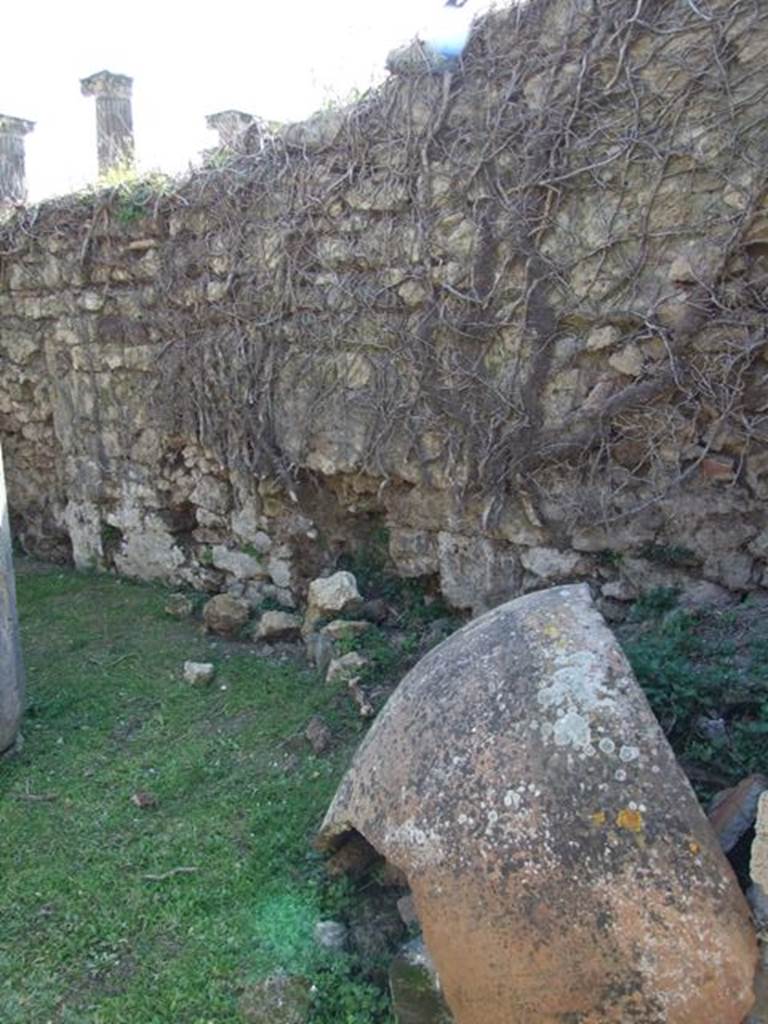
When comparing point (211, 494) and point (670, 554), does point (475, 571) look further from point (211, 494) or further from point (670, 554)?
point (211, 494)

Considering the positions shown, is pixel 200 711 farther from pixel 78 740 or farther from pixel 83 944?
pixel 83 944

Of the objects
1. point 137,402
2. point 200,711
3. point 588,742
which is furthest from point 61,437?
point 588,742

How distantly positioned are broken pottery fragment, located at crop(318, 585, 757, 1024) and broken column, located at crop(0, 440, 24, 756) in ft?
6.55

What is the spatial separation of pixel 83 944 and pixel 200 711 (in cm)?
158

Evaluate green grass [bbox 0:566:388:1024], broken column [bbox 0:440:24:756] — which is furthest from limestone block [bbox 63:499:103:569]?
broken column [bbox 0:440:24:756]

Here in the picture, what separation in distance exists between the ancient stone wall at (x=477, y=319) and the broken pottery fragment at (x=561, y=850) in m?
1.57

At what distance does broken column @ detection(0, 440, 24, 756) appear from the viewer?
369 centimetres

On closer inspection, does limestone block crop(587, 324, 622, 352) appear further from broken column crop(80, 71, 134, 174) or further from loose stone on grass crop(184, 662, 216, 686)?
broken column crop(80, 71, 134, 174)

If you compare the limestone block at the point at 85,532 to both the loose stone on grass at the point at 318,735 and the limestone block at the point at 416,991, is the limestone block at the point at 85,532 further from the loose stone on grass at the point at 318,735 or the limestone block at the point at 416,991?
the limestone block at the point at 416,991

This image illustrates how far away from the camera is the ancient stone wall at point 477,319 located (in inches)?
138

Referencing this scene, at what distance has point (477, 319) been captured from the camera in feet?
13.6

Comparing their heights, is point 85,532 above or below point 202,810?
above

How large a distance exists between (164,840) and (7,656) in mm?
1126

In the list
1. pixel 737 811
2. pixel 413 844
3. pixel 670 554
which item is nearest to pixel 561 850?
pixel 413 844
